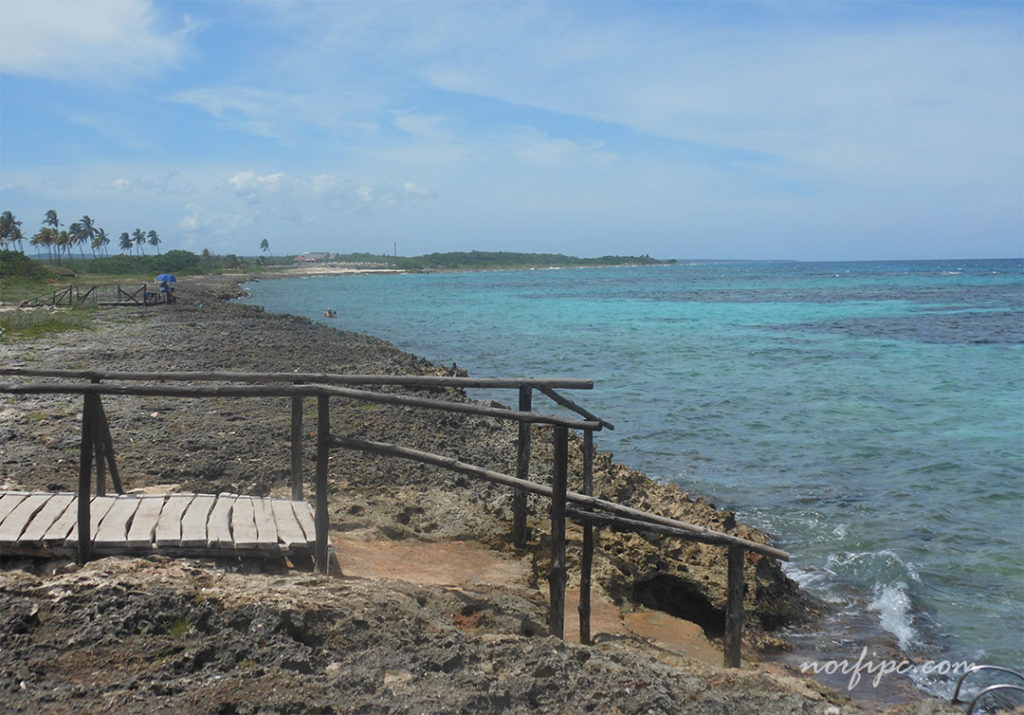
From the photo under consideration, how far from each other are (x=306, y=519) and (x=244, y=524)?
0.49 metres

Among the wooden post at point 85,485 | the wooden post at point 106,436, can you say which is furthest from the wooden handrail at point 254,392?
the wooden post at point 106,436

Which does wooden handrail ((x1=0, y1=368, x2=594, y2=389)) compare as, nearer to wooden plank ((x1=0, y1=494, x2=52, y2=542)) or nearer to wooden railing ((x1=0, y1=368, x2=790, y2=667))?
wooden railing ((x1=0, y1=368, x2=790, y2=667))

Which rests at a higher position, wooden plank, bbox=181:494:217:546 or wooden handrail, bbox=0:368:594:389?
wooden handrail, bbox=0:368:594:389

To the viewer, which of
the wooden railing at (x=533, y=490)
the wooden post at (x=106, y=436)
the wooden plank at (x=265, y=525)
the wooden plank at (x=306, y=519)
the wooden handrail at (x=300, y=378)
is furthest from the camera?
the wooden handrail at (x=300, y=378)

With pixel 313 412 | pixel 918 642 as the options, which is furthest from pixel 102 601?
pixel 313 412

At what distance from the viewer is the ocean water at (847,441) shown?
26.2ft

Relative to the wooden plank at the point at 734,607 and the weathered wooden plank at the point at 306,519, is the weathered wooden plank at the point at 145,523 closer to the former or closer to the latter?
the weathered wooden plank at the point at 306,519

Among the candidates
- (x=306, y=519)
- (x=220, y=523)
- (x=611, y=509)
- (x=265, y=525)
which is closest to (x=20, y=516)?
(x=220, y=523)

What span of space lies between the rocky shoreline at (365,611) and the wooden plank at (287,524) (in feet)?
0.75

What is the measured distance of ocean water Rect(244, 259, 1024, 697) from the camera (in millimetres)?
7973

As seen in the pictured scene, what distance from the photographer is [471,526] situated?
779 centimetres

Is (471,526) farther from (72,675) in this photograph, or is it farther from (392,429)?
(72,675)

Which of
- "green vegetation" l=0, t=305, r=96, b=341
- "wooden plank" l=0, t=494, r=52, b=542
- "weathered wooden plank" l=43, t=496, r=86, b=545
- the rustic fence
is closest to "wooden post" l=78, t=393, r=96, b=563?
"weathered wooden plank" l=43, t=496, r=86, b=545

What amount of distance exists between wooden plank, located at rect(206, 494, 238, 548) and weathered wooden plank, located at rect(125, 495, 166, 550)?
0.36 m
